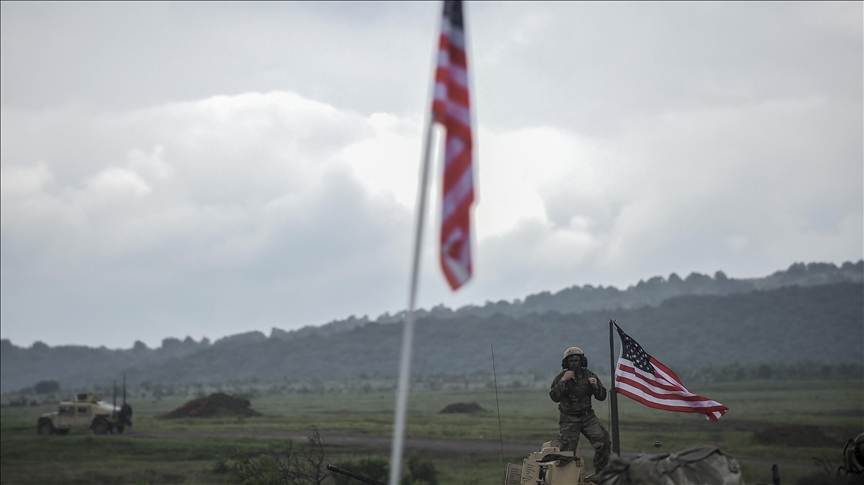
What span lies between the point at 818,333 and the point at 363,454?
141856 millimetres

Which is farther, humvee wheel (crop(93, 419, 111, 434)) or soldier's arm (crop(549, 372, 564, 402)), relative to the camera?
humvee wheel (crop(93, 419, 111, 434))

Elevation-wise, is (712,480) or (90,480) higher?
(712,480)

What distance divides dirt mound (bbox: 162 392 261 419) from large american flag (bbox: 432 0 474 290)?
68288mm

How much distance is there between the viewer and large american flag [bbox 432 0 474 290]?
8.87 metres

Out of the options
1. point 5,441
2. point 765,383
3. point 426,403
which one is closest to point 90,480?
point 5,441

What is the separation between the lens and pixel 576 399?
16266mm

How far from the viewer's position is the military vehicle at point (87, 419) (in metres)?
59.1

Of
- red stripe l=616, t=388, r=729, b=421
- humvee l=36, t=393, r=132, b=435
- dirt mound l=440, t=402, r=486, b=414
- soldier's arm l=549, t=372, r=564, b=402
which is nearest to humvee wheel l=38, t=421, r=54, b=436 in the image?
humvee l=36, t=393, r=132, b=435

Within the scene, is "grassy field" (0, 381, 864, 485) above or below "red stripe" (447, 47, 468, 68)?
below

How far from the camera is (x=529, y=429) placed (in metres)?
58.6

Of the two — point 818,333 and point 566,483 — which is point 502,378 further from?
point 566,483

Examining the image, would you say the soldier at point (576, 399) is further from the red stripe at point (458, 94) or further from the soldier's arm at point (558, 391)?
the red stripe at point (458, 94)

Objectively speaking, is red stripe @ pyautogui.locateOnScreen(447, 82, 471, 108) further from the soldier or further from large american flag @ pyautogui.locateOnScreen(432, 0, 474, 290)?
the soldier

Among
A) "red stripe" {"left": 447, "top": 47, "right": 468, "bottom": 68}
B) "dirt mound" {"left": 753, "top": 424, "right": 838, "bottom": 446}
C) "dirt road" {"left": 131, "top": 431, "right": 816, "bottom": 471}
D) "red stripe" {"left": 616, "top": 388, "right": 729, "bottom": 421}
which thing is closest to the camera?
"red stripe" {"left": 447, "top": 47, "right": 468, "bottom": 68}
